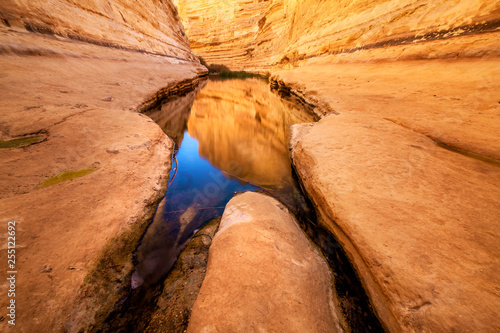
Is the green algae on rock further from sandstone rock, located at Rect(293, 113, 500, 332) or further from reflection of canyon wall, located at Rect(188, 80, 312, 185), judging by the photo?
sandstone rock, located at Rect(293, 113, 500, 332)

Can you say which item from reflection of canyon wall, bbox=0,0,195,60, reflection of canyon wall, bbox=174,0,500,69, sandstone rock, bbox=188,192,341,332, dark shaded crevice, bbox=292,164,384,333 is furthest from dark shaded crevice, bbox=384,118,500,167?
reflection of canyon wall, bbox=0,0,195,60

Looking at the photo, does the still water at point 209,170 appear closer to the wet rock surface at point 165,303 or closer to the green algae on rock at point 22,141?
the wet rock surface at point 165,303

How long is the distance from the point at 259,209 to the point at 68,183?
6.57 ft

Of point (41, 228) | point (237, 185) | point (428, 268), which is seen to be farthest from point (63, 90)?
point (428, 268)

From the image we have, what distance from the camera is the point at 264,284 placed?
49.6 inches

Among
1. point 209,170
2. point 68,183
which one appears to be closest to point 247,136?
point 209,170

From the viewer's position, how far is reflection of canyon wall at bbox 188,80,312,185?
3535mm

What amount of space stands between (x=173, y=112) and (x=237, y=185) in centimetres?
520

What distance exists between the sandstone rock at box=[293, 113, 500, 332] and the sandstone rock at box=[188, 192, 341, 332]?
0.40 m

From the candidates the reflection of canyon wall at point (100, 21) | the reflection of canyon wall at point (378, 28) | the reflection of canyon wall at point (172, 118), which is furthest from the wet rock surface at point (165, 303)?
the reflection of canyon wall at point (100, 21)

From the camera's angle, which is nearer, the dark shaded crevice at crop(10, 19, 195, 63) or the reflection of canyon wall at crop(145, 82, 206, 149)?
the reflection of canyon wall at crop(145, 82, 206, 149)

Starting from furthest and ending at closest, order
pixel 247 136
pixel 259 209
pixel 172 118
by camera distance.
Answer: pixel 172 118 → pixel 247 136 → pixel 259 209

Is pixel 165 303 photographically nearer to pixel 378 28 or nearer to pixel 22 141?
pixel 22 141

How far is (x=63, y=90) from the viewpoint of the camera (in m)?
4.00
